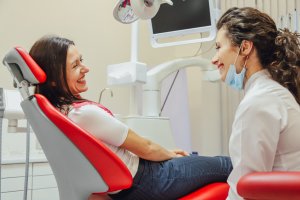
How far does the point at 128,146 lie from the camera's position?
4.42ft

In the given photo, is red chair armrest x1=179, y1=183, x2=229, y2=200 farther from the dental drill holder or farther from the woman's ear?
the dental drill holder

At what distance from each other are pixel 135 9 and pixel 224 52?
2.65 ft

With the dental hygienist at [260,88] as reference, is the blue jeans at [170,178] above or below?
below

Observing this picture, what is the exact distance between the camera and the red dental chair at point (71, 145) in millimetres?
1182

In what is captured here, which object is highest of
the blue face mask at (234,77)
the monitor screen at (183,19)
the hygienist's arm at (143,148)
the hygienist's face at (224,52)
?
the monitor screen at (183,19)

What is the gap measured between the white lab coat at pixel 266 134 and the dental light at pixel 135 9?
41.5 inches

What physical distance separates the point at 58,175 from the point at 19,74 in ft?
1.24

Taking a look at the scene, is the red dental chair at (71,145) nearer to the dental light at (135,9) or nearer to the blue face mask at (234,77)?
the blue face mask at (234,77)

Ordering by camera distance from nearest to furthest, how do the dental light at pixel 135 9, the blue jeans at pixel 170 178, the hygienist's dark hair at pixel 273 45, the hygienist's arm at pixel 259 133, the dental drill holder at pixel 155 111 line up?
the hygienist's arm at pixel 259 133 → the hygienist's dark hair at pixel 273 45 → the blue jeans at pixel 170 178 → the dental light at pixel 135 9 → the dental drill holder at pixel 155 111

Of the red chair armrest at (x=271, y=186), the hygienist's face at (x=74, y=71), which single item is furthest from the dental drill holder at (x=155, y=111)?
the red chair armrest at (x=271, y=186)

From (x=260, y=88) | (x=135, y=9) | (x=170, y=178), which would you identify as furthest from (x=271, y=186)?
(x=135, y=9)

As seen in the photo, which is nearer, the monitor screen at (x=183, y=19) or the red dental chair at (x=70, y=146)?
the red dental chair at (x=70, y=146)

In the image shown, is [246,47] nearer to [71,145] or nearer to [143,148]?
[143,148]

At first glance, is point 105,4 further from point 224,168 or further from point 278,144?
point 278,144
